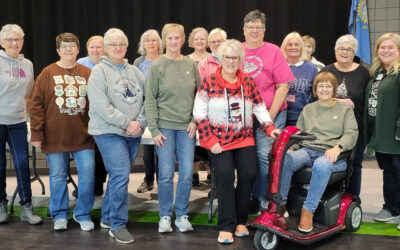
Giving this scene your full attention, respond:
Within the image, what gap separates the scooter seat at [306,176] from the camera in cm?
331

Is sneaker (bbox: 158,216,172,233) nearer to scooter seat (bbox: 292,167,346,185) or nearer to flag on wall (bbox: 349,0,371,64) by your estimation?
scooter seat (bbox: 292,167,346,185)

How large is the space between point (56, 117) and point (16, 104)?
40cm

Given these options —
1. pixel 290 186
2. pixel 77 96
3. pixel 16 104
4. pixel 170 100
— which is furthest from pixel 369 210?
pixel 16 104

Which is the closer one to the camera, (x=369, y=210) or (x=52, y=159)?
(x=52, y=159)

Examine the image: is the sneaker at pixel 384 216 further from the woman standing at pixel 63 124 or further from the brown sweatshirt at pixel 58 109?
the brown sweatshirt at pixel 58 109

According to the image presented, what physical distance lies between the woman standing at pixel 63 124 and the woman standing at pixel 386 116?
222 cm

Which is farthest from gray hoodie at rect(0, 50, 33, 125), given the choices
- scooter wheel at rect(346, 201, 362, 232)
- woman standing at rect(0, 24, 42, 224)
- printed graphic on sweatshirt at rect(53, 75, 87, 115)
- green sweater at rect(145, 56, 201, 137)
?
scooter wheel at rect(346, 201, 362, 232)

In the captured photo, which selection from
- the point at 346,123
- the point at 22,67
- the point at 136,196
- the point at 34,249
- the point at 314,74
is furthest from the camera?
the point at 136,196

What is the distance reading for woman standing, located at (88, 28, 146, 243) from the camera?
3.22m

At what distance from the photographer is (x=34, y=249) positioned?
10.5 ft

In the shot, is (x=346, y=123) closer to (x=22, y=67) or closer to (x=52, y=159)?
(x=52, y=159)

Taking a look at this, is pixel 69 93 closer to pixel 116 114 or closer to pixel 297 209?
pixel 116 114

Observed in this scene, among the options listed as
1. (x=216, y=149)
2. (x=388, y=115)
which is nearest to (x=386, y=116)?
(x=388, y=115)

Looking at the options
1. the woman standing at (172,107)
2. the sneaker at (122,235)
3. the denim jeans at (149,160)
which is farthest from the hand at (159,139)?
the denim jeans at (149,160)
